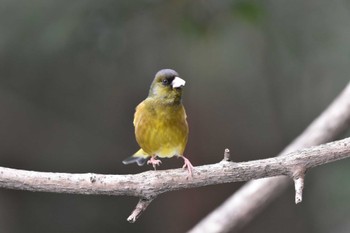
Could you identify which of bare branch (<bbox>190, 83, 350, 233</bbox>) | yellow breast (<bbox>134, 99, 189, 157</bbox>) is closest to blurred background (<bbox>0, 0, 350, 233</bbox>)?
bare branch (<bbox>190, 83, 350, 233</bbox>)

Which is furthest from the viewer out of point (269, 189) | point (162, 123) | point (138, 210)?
point (269, 189)

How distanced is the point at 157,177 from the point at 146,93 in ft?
6.18

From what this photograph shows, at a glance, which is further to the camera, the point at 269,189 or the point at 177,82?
the point at 269,189

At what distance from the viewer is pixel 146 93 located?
3.80 metres

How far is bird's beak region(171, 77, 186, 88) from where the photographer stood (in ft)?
6.46

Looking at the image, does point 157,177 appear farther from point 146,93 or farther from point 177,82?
point 146,93

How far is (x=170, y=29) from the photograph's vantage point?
10.9ft

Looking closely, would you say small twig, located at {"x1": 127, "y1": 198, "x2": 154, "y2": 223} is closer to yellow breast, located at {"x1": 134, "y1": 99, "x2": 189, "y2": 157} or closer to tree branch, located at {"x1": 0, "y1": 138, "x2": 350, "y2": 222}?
tree branch, located at {"x1": 0, "y1": 138, "x2": 350, "y2": 222}

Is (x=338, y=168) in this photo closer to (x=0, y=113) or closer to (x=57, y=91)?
(x=57, y=91)

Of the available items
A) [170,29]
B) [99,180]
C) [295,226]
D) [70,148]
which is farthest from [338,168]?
Result: [99,180]

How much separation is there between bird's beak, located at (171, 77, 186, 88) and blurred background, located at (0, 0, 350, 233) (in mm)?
1199

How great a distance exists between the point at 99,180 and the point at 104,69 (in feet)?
5.91

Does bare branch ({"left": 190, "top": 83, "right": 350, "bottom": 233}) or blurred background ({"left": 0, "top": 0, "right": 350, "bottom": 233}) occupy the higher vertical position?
blurred background ({"left": 0, "top": 0, "right": 350, "bottom": 233})

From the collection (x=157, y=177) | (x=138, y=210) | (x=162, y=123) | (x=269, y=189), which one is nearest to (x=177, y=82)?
(x=162, y=123)
